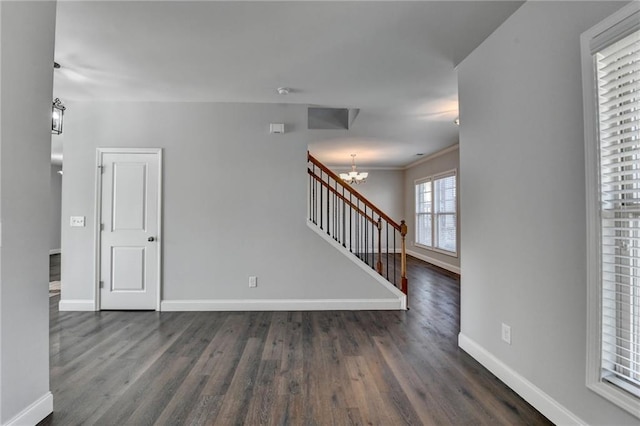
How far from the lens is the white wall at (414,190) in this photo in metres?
6.56

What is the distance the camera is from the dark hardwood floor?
187 centimetres

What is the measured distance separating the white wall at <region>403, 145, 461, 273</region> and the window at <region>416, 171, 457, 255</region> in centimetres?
14

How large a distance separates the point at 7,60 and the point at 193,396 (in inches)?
85.5

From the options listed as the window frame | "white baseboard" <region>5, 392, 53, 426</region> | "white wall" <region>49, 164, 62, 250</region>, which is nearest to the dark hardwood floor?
"white baseboard" <region>5, 392, 53, 426</region>

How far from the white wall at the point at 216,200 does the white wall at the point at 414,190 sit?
12.1 ft

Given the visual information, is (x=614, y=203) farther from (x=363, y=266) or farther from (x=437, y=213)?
(x=437, y=213)

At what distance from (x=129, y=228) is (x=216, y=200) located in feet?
3.70

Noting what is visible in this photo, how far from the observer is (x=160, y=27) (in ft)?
7.72

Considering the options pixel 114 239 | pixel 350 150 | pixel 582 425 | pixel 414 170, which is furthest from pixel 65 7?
pixel 414 170

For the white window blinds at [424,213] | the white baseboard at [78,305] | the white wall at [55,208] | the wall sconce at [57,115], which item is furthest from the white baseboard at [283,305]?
the white wall at [55,208]

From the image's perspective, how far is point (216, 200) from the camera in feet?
12.8

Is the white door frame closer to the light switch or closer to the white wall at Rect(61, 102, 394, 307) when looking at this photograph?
the white wall at Rect(61, 102, 394, 307)

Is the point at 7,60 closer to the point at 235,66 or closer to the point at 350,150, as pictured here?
the point at 235,66

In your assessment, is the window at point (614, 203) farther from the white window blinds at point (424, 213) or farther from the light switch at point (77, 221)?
the white window blinds at point (424, 213)
